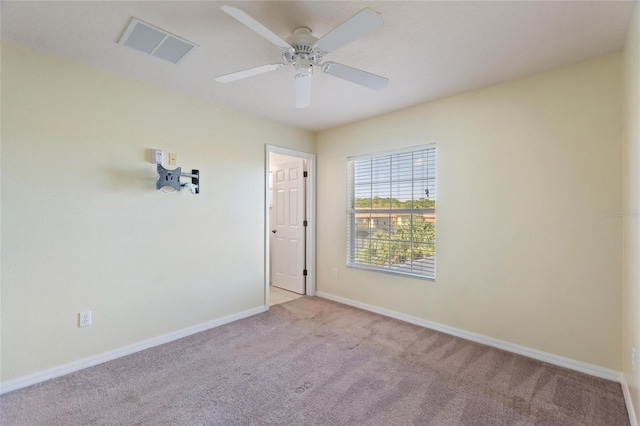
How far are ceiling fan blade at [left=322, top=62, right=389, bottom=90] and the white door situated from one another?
2.43m

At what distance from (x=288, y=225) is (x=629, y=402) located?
12.7 ft

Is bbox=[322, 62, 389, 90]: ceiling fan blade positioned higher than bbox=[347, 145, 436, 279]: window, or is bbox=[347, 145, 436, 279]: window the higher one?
bbox=[322, 62, 389, 90]: ceiling fan blade

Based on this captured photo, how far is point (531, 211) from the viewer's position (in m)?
2.56

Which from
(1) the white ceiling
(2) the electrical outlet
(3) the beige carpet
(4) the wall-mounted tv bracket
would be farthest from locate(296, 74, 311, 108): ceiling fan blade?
(2) the electrical outlet

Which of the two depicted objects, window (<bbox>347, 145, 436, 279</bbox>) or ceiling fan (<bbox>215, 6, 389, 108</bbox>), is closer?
ceiling fan (<bbox>215, 6, 389, 108</bbox>)

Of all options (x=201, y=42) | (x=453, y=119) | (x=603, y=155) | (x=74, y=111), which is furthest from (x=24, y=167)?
(x=603, y=155)

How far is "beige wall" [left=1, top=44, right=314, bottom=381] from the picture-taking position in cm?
216

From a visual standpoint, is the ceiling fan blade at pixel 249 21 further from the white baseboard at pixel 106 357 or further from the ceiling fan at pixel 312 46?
the white baseboard at pixel 106 357

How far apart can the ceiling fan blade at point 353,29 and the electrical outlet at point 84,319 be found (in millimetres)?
2715

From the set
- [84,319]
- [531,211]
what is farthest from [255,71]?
[531,211]

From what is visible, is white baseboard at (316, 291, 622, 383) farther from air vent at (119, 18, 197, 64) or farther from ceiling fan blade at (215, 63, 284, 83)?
air vent at (119, 18, 197, 64)

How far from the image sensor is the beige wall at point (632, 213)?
5.39ft

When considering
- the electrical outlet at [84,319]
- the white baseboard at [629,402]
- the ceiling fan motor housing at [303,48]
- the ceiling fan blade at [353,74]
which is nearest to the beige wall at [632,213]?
the white baseboard at [629,402]

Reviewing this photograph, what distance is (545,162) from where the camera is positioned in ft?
8.17
